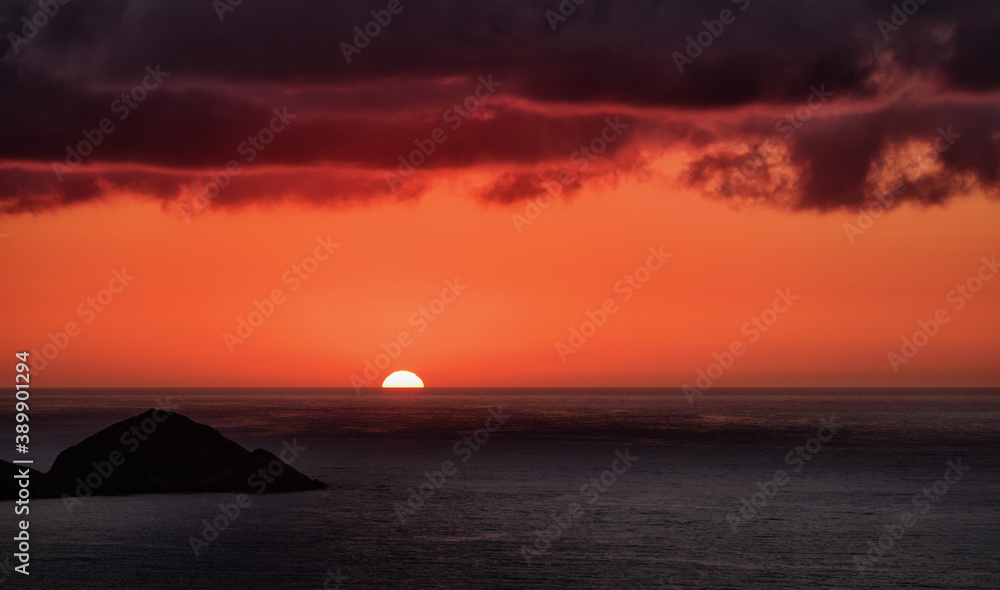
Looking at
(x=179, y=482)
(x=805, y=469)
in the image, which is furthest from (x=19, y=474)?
(x=805, y=469)

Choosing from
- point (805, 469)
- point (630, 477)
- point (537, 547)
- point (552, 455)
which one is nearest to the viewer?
point (537, 547)

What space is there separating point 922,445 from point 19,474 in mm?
113357

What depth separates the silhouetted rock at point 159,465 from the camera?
227ft

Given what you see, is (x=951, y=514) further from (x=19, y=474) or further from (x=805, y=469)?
(x=19, y=474)

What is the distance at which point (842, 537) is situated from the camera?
55.8 m
